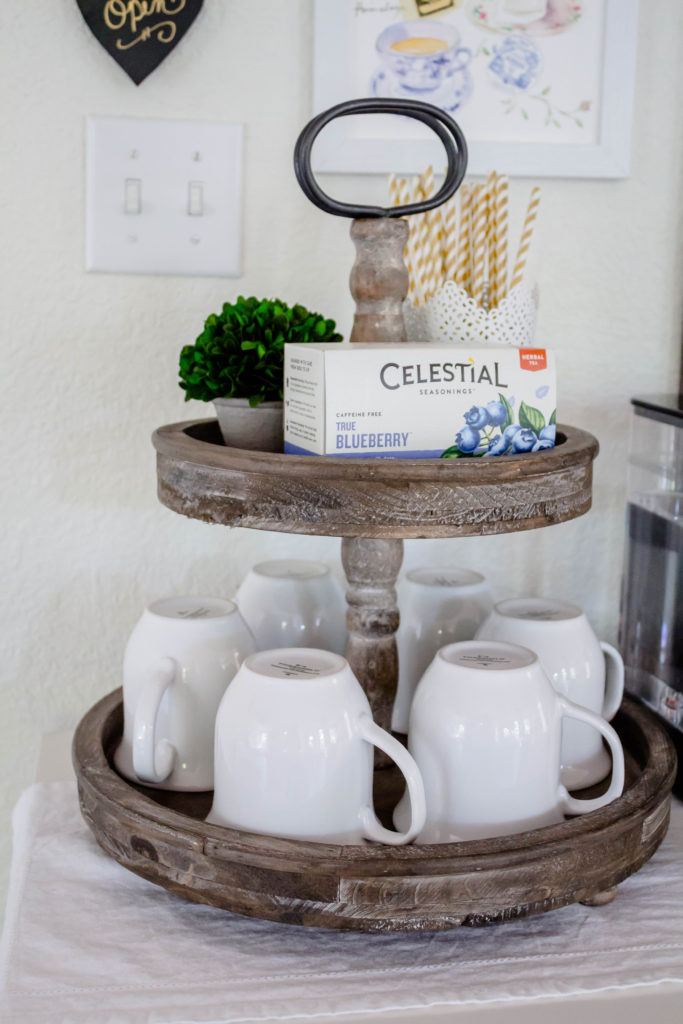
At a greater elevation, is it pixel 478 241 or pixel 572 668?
pixel 478 241

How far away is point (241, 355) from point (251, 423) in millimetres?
49

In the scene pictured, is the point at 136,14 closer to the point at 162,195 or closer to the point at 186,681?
the point at 162,195

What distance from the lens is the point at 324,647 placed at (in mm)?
804

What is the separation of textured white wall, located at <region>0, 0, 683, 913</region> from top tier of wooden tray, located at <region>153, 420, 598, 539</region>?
13.8 inches

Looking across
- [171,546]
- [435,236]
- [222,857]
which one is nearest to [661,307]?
[435,236]

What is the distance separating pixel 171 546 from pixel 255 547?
82mm

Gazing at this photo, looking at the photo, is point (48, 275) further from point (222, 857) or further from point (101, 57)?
point (222, 857)

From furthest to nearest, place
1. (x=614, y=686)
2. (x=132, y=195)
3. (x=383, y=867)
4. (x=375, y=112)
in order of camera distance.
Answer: (x=132, y=195), (x=614, y=686), (x=375, y=112), (x=383, y=867)

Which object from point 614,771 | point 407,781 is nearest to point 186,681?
point 407,781

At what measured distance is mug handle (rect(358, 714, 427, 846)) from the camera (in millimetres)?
577

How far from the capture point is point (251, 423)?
2.31ft

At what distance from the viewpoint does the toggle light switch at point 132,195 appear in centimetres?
87

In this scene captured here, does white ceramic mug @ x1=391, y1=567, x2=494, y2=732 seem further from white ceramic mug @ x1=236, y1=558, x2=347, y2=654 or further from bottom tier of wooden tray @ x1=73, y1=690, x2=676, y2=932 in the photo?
bottom tier of wooden tray @ x1=73, y1=690, x2=676, y2=932

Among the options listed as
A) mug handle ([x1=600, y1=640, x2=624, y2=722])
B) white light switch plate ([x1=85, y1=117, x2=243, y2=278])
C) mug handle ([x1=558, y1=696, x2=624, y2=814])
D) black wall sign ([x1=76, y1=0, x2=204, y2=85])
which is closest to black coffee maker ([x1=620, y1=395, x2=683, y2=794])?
mug handle ([x1=600, y1=640, x2=624, y2=722])
